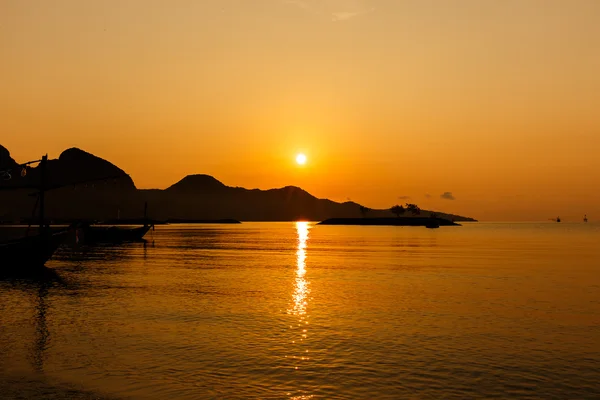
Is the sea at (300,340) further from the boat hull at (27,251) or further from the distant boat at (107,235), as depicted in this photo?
the distant boat at (107,235)

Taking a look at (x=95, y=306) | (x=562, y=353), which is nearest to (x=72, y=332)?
(x=95, y=306)

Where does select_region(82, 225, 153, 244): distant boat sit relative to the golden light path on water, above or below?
above

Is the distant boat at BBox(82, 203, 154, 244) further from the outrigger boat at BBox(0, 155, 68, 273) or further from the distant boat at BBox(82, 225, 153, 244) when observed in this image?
the outrigger boat at BBox(0, 155, 68, 273)

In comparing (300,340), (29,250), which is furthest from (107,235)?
(300,340)

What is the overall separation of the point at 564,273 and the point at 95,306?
37.1 m

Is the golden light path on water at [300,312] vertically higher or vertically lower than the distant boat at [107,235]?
lower

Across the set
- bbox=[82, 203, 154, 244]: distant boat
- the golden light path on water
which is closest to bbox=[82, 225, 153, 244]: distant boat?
bbox=[82, 203, 154, 244]: distant boat

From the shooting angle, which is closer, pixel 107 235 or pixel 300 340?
pixel 300 340

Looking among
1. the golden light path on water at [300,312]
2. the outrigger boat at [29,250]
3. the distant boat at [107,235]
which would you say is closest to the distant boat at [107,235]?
the distant boat at [107,235]

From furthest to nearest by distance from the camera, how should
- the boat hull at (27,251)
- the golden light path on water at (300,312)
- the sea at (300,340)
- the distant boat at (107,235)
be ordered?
the distant boat at (107,235), the boat hull at (27,251), the golden light path on water at (300,312), the sea at (300,340)

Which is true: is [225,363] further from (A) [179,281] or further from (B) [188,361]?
(A) [179,281]

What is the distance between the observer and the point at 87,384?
1442 centimetres

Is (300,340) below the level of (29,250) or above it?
below

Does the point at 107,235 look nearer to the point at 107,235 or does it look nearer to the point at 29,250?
the point at 107,235
